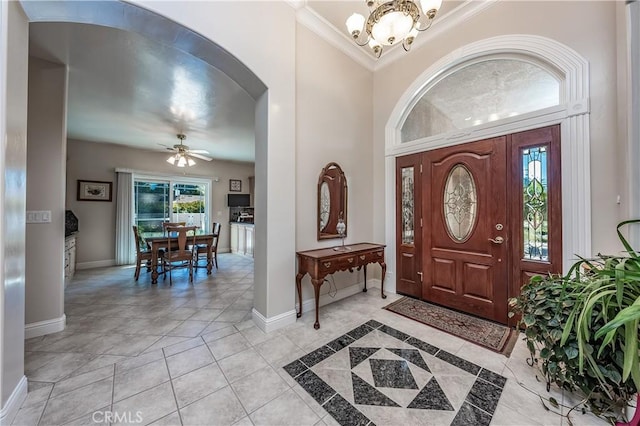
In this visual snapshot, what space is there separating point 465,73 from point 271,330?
3.74 meters

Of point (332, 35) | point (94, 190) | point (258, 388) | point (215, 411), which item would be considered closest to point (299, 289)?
point (258, 388)

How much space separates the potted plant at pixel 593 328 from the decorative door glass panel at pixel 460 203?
113 cm

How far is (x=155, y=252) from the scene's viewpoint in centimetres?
406

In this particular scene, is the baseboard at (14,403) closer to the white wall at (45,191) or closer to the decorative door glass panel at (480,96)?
the white wall at (45,191)

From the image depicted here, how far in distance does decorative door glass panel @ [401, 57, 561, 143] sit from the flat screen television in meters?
5.45

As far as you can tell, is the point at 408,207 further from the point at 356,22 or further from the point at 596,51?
the point at 356,22

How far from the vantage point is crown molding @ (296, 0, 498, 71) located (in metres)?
2.62

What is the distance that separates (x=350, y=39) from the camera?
312 cm

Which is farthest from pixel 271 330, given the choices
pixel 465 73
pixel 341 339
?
pixel 465 73

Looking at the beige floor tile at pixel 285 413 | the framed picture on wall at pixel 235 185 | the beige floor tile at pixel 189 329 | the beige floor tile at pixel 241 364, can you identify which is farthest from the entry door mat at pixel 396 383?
the framed picture on wall at pixel 235 185

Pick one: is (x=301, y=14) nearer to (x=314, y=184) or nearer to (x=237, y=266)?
(x=314, y=184)

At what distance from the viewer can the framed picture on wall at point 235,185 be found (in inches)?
287

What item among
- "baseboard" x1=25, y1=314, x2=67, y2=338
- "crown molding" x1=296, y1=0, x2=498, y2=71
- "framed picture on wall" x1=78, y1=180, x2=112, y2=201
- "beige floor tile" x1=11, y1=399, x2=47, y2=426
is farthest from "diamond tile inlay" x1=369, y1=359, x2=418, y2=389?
"framed picture on wall" x1=78, y1=180, x2=112, y2=201

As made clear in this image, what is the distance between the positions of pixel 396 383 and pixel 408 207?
2.20 meters
